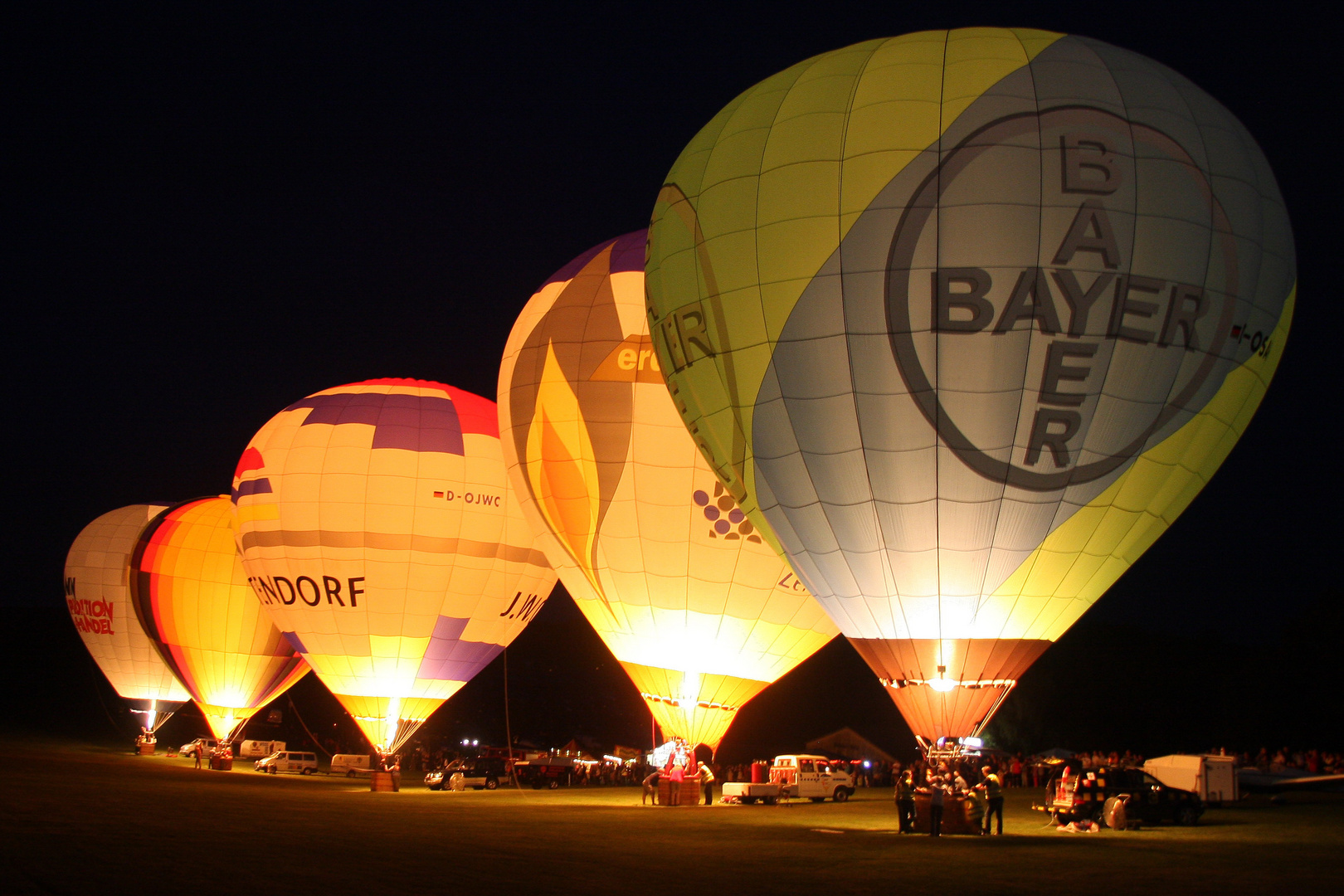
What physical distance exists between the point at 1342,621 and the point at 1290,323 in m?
26.3

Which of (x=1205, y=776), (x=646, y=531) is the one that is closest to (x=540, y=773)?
(x=646, y=531)

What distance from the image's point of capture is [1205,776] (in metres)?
17.0

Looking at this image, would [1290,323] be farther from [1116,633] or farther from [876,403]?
[1116,633]

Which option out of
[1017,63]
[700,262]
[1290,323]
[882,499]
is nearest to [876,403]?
[882,499]

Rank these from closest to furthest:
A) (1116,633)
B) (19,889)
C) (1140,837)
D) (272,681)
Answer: (19,889), (1140,837), (272,681), (1116,633)

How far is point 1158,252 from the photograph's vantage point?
11.1 meters

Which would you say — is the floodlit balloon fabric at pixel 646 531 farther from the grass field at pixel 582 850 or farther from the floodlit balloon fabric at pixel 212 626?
the floodlit balloon fabric at pixel 212 626

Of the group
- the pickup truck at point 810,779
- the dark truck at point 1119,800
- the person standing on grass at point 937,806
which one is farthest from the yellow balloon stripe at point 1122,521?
the pickup truck at point 810,779

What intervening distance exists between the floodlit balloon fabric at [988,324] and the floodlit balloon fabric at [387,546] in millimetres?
9448

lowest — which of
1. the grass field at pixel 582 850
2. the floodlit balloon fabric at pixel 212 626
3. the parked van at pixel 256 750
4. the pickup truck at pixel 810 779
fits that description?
the parked van at pixel 256 750

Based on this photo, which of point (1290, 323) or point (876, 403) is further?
point (1290, 323)

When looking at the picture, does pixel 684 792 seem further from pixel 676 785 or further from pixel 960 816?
pixel 960 816

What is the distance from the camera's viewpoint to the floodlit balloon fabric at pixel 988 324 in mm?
11055

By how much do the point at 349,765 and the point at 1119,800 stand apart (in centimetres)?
2010
